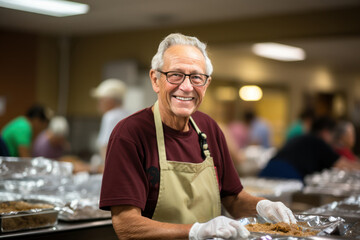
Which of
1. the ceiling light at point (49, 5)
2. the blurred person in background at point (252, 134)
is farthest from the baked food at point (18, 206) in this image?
the blurred person in background at point (252, 134)

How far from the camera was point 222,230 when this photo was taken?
1.42 meters

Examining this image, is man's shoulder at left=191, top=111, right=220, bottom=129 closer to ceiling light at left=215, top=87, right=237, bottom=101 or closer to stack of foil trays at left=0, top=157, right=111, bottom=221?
stack of foil trays at left=0, top=157, right=111, bottom=221

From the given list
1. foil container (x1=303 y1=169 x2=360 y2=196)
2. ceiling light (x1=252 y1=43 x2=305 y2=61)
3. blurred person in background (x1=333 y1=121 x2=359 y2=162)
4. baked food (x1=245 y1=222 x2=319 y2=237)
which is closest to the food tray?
baked food (x1=245 y1=222 x2=319 y2=237)

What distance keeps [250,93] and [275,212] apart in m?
7.73

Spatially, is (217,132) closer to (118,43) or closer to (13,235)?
(13,235)

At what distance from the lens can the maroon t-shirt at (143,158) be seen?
158 cm

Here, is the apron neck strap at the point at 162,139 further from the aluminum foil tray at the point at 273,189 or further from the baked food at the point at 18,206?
the aluminum foil tray at the point at 273,189

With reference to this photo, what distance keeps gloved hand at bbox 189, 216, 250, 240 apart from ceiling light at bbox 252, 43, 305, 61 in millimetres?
5725

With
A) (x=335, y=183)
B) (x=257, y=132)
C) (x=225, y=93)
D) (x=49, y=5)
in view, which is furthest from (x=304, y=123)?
(x=49, y=5)

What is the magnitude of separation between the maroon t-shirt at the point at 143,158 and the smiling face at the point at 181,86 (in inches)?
3.6

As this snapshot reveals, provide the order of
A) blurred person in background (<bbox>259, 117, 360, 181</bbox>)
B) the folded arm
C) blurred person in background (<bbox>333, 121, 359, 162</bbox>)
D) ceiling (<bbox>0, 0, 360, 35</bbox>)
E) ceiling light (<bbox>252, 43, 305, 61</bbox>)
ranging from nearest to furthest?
1. the folded arm
2. blurred person in background (<bbox>259, 117, 360, 181</bbox>)
3. blurred person in background (<bbox>333, 121, 359, 162</bbox>)
4. ceiling (<bbox>0, 0, 360, 35</bbox>)
5. ceiling light (<bbox>252, 43, 305, 61</bbox>)

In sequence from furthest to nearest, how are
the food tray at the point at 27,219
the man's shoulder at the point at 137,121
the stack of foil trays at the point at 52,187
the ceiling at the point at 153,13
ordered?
the ceiling at the point at 153,13 → the stack of foil trays at the point at 52,187 → the food tray at the point at 27,219 → the man's shoulder at the point at 137,121

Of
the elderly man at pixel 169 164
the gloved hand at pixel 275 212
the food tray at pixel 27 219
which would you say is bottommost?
the food tray at pixel 27 219

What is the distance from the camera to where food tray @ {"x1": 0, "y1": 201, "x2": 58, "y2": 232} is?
182 centimetres
